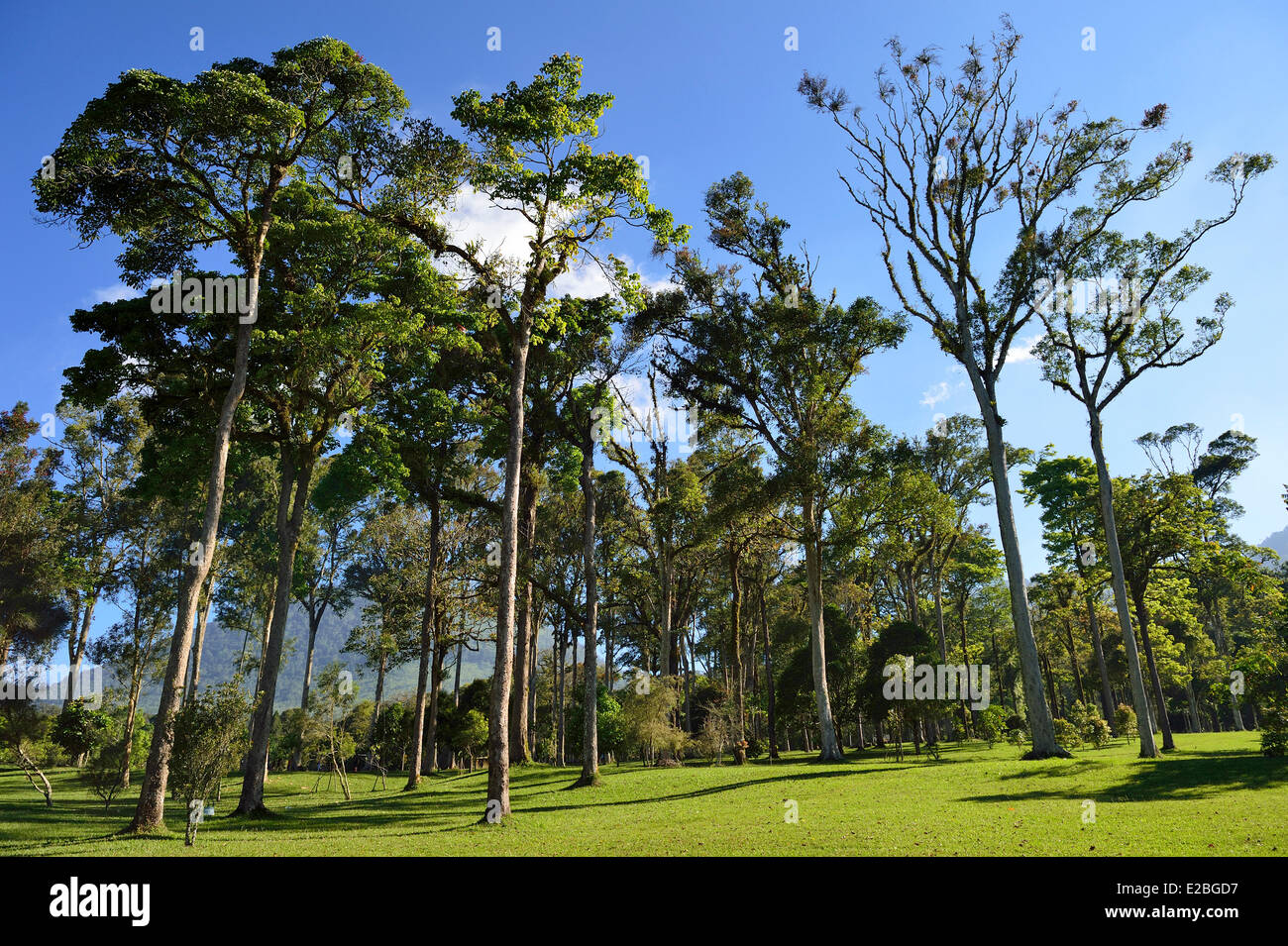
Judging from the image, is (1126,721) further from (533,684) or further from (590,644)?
(533,684)

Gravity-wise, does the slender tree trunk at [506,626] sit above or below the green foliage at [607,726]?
above

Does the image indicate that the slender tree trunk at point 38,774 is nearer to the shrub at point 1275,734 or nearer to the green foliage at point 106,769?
the green foliage at point 106,769

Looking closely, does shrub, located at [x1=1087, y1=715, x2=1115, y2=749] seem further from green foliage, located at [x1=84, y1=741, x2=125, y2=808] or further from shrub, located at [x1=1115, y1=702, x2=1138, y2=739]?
green foliage, located at [x1=84, y1=741, x2=125, y2=808]

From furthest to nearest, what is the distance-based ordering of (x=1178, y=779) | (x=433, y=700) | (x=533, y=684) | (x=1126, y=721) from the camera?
(x=533, y=684), (x=1126, y=721), (x=433, y=700), (x=1178, y=779)

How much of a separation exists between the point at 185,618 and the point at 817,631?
58.7 ft

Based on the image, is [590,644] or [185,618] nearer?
[185,618]

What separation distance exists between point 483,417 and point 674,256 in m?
9.67

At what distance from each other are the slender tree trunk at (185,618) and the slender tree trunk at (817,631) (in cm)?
1729

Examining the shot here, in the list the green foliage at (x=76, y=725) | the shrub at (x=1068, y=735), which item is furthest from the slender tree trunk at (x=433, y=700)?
the shrub at (x=1068, y=735)

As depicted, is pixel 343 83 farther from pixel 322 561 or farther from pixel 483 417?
pixel 322 561

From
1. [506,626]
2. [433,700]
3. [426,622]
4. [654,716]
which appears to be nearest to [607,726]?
[654,716]

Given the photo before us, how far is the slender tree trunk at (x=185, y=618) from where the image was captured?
547 inches

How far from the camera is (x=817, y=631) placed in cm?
2253
